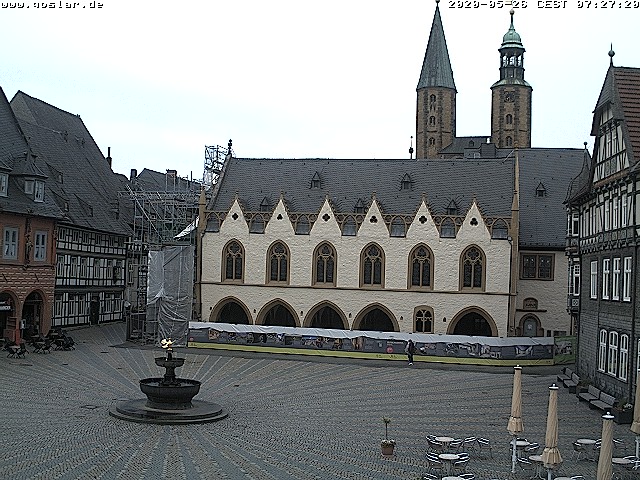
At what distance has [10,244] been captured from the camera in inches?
1730

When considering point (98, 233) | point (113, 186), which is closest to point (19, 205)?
point (98, 233)

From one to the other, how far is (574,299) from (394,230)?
12.7 m

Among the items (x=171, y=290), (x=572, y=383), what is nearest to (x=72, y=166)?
(x=171, y=290)

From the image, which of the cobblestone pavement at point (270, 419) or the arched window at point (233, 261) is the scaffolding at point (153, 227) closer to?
the arched window at point (233, 261)

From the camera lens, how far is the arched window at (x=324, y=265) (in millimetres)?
50531

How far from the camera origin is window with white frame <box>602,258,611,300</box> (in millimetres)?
32594

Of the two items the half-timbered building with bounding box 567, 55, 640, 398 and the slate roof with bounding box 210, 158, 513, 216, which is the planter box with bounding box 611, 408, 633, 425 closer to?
the half-timbered building with bounding box 567, 55, 640, 398

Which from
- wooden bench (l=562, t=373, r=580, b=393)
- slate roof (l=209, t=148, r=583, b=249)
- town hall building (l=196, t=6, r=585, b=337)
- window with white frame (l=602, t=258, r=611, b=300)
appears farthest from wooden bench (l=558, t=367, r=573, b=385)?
slate roof (l=209, t=148, r=583, b=249)

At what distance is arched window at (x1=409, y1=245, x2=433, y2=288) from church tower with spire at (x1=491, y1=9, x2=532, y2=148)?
42456mm

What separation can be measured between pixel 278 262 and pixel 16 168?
52.2 feet

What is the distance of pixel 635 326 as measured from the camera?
2894 cm

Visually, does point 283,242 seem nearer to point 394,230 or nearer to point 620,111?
point 394,230

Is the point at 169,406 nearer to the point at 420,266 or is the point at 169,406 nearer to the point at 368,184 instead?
the point at 420,266

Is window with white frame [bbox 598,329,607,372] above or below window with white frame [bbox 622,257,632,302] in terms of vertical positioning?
below
